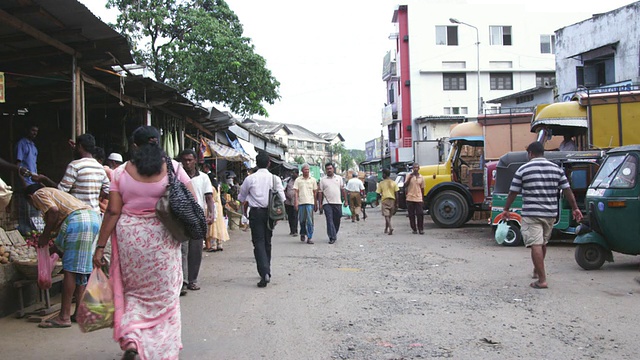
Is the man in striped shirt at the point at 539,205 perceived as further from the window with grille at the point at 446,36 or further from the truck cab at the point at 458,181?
the window with grille at the point at 446,36

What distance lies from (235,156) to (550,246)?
9.67 m

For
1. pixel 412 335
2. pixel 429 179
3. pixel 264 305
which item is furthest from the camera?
pixel 429 179

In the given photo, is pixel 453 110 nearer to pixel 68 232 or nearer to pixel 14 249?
pixel 14 249

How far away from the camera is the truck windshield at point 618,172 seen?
8008 mm

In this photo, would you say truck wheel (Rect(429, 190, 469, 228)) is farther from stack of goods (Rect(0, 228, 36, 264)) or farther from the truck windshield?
stack of goods (Rect(0, 228, 36, 264))

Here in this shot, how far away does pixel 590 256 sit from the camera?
8.40 meters

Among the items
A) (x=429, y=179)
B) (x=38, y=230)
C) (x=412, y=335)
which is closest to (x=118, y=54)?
(x=38, y=230)

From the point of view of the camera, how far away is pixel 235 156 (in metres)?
17.5

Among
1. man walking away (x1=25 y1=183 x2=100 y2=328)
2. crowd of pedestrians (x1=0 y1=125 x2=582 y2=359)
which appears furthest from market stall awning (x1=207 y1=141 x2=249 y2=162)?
man walking away (x1=25 y1=183 x2=100 y2=328)

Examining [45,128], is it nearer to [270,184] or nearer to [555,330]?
[270,184]

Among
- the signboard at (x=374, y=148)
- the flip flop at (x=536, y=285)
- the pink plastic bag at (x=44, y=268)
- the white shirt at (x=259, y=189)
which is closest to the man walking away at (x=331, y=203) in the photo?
the white shirt at (x=259, y=189)

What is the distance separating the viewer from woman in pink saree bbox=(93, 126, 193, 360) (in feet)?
13.0

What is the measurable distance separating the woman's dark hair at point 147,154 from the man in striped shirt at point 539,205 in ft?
16.4

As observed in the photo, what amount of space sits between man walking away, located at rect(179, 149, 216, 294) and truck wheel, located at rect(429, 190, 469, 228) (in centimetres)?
976
